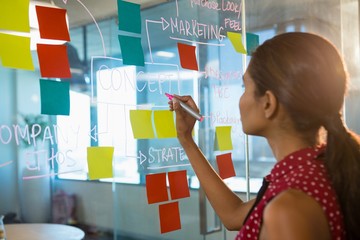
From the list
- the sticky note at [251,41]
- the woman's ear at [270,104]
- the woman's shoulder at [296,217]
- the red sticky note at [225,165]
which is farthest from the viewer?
the sticky note at [251,41]

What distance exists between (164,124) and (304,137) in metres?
0.53

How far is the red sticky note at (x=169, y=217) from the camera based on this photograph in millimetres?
1171

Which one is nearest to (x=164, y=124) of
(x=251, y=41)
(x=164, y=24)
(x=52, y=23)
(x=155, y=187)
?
(x=155, y=187)

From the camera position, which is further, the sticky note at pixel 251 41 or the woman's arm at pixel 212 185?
the sticky note at pixel 251 41

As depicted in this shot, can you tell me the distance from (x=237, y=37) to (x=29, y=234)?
3.17 feet

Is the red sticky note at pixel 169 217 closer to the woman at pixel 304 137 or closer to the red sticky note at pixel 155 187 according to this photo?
the red sticky note at pixel 155 187

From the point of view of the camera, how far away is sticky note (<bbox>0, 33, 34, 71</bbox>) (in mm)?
824

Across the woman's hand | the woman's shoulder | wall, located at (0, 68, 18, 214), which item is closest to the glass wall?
wall, located at (0, 68, 18, 214)

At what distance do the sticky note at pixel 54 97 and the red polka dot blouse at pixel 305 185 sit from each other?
512 mm

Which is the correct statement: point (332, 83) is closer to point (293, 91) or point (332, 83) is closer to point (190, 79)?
point (293, 91)

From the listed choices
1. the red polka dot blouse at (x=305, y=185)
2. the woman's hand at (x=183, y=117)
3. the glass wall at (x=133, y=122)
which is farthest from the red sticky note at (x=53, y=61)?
the red polka dot blouse at (x=305, y=185)

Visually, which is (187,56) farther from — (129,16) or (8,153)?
(8,153)

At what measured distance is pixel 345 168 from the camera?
0.67 metres

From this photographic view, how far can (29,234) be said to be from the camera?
3.27 feet
